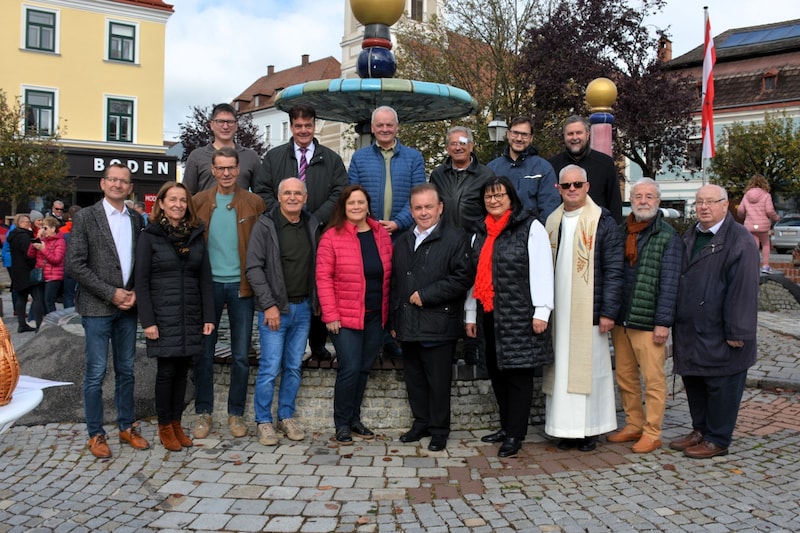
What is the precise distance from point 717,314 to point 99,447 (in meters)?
4.66

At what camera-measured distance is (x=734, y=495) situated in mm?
4504

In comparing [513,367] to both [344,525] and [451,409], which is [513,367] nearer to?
[451,409]

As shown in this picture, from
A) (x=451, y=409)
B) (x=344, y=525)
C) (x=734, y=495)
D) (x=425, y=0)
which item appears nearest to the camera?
(x=344, y=525)

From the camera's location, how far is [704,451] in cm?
524

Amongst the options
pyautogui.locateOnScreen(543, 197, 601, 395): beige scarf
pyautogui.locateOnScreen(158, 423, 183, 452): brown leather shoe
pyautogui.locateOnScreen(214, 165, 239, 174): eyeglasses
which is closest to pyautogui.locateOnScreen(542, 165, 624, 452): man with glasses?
pyautogui.locateOnScreen(543, 197, 601, 395): beige scarf

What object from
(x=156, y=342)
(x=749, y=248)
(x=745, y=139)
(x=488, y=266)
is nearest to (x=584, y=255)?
(x=488, y=266)

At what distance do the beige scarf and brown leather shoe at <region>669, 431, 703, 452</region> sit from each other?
0.90 metres

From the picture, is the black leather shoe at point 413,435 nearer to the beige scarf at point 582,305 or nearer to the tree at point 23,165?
the beige scarf at point 582,305

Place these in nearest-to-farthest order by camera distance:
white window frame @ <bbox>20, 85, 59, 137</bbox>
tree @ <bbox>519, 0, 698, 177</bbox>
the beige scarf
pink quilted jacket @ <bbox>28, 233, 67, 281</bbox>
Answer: the beige scarf < pink quilted jacket @ <bbox>28, 233, 67, 281</bbox> < tree @ <bbox>519, 0, 698, 177</bbox> < white window frame @ <bbox>20, 85, 59, 137</bbox>

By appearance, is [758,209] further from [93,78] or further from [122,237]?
[93,78]

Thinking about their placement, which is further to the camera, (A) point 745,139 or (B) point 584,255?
(A) point 745,139

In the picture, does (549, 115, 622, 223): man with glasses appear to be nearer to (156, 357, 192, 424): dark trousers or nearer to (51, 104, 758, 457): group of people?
(51, 104, 758, 457): group of people

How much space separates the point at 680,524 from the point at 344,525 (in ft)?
6.37

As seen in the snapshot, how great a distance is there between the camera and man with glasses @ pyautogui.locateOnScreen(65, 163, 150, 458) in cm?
502
